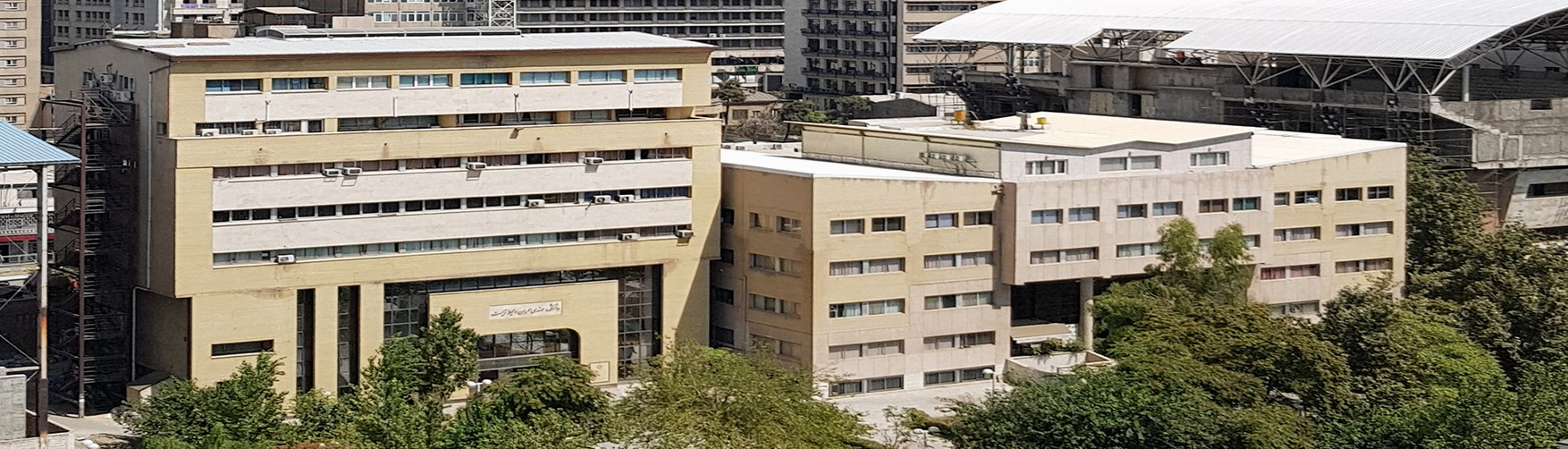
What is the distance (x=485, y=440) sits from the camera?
83.2m

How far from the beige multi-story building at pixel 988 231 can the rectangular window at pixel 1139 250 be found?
11 centimetres

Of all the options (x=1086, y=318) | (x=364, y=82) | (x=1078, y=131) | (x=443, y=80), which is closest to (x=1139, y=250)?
(x=1086, y=318)

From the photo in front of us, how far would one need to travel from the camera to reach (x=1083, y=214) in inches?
4186

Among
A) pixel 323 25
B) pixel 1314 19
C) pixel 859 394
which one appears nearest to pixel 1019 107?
pixel 1314 19

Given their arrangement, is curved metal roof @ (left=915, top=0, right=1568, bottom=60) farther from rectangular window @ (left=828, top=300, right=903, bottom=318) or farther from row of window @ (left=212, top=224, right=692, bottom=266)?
row of window @ (left=212, top=224, right=692, bottom=266)

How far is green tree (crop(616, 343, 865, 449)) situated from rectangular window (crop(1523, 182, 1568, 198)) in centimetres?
4292

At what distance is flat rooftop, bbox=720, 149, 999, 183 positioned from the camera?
10362 centimetres

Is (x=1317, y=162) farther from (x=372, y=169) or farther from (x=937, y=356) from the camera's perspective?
(x=372, y=169)

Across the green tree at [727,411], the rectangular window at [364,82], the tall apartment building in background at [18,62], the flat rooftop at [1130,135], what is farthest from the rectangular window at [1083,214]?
the tall apartment building in background at [18,62]

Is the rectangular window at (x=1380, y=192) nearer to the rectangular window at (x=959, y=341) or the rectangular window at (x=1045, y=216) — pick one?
the rectangular window at (x=1045, y=216)

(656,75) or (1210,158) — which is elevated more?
(656,75)

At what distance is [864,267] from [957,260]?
3.88 meters

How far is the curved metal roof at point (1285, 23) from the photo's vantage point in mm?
121562

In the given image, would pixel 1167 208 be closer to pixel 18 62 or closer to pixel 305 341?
pixel 305 341
